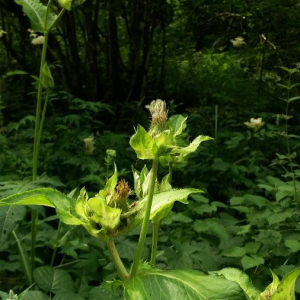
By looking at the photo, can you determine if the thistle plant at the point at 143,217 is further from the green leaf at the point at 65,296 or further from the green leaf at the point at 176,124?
the green leaf at the point at 65,296

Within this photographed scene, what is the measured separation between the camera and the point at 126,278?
2.76 feet

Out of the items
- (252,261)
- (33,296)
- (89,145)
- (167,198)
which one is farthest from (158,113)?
(89,145)

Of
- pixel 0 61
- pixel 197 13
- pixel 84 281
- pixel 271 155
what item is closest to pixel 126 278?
pixel 84 281

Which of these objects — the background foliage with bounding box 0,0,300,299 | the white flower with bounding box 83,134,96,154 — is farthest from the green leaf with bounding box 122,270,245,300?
the white flower with bounding box 83,134,96,154

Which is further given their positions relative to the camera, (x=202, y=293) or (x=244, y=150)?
(x=244, y=150)

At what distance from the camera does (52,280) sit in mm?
1834

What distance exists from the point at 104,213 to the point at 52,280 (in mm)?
1146

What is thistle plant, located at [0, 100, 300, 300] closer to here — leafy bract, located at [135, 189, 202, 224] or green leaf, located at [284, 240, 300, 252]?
leafy bract, located at [135, 189, 202, 224]

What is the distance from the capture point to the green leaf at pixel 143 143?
2.68ft

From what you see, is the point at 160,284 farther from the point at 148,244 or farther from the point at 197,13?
the point at 197,13

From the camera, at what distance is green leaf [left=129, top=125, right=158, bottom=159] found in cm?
82

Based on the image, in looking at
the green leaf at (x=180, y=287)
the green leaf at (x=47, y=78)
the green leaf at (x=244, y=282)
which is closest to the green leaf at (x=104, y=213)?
the green leaf at (x=180, y=287)

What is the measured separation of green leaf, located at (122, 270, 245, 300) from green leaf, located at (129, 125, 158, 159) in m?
0.22

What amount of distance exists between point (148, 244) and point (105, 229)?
4.27ft
